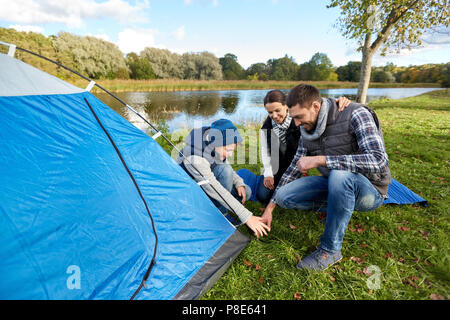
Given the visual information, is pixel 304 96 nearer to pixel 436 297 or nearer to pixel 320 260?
pixel 320 260

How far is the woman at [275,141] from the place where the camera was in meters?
2.54

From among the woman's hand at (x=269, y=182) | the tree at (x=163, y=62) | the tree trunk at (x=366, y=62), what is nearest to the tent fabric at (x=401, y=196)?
the woman's hand at (x=269, y=182)

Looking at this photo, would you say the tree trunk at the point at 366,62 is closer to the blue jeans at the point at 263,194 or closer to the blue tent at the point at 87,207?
the blue jeans at the point at 263,194

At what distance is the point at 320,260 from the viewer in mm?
1731

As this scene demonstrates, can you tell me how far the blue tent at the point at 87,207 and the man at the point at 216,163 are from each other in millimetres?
186

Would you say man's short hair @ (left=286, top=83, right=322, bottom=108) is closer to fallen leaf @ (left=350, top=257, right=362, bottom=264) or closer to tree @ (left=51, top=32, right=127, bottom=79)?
fallen leaf @ (left=350, top=257, right=362, bottom=264)

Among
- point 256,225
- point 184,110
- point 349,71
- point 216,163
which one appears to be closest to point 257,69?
point 349,71

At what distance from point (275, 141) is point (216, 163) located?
983mm

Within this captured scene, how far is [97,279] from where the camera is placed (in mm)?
1282

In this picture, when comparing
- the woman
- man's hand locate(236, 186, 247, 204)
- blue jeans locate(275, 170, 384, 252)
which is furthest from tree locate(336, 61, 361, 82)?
blue jeans locate(275, 170, 384, 252)

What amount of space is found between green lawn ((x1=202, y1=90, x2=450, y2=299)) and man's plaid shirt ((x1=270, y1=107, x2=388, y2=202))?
2.45ft
